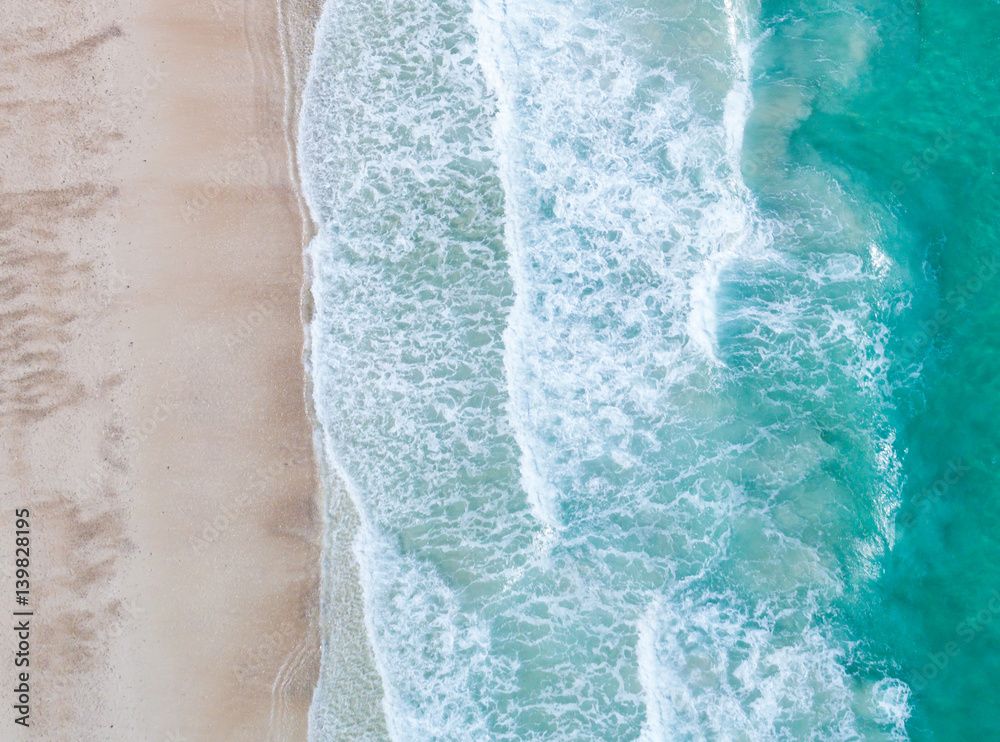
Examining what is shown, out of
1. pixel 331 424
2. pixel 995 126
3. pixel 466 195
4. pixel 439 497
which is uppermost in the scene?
pixel 995 126

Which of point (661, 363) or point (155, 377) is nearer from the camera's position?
point (155, 377)

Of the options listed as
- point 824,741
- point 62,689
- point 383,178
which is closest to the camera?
point 62,689

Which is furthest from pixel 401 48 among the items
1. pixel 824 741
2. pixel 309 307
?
pixel 824 741

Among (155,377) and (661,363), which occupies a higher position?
(661,363)

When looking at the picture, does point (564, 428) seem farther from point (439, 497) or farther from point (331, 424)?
point (331, 424)
